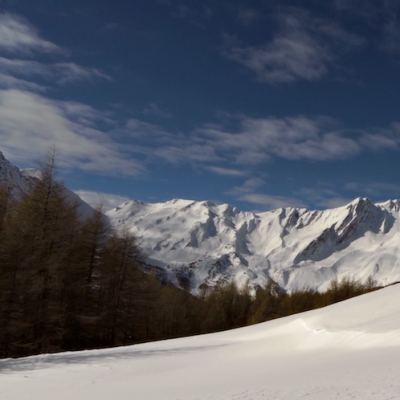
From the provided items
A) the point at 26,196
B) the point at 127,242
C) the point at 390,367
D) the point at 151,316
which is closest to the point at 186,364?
the point at 390,367

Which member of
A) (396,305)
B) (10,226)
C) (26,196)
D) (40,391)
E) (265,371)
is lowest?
(40,391)

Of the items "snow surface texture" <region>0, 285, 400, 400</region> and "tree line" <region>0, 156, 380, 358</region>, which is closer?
"snow surface texture" <region>0, 285, 400, 400</region>

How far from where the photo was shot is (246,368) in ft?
38.8

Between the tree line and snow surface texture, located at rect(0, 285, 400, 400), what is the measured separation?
5230mm

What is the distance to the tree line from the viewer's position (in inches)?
786

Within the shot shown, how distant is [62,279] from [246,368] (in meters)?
14.8

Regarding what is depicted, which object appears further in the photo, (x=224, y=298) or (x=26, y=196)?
(x=224, y=298)

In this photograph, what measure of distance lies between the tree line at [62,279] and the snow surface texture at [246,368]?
5.23 meters

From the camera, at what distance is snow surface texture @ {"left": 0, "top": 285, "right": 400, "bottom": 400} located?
8.21 meters

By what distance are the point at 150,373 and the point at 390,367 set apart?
6.51m

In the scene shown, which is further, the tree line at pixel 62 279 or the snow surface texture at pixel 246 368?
the tree line at pixel 62 279

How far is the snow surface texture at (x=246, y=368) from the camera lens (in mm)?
8211

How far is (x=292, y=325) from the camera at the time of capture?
2019 centimetres

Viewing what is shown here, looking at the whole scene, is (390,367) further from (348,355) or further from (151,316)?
(151,316)
